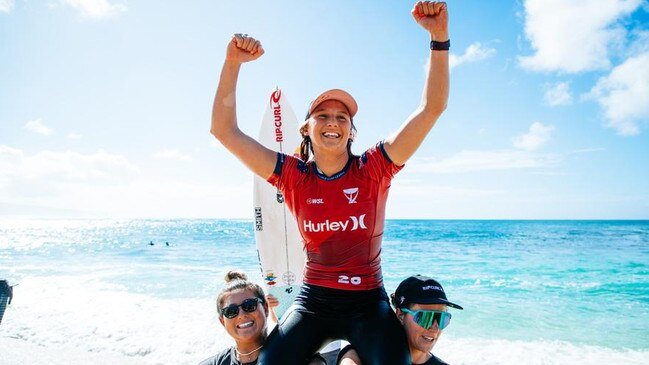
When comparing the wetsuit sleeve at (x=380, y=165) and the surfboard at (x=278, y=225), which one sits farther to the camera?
the surfboard at (x=278, y=225)

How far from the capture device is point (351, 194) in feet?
8.31

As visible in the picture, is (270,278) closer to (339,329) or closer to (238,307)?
(238,307)

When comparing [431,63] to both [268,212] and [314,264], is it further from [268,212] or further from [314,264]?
[268,212]

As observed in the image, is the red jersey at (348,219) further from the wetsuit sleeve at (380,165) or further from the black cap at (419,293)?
the black cap at (419,293)

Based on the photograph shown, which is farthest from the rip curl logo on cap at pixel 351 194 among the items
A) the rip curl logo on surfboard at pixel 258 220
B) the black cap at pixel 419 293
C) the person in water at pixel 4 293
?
the person in water at pixel 4 293

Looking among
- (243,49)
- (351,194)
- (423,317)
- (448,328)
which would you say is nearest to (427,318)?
(423,317)

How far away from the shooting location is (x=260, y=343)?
293cm

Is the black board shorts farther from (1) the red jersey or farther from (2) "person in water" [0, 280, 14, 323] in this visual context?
(2) "person in water" [0, 280, 14, 323]

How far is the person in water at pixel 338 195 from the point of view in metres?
2.33

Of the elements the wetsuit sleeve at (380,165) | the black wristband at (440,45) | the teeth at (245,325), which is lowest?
the teeth at (245,325)

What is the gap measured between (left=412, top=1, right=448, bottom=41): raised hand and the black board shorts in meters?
1.65

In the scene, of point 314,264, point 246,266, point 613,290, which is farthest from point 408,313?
point 246,266

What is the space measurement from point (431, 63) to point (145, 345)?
8309mm

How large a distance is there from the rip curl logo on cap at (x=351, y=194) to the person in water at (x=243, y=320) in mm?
1149
